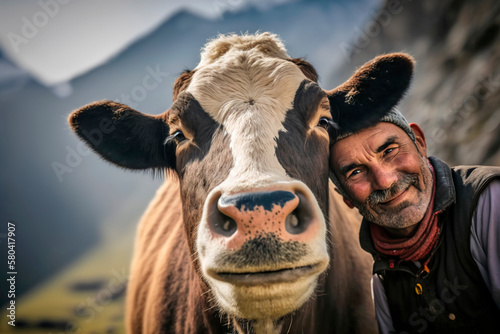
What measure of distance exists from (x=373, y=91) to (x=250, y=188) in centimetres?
206

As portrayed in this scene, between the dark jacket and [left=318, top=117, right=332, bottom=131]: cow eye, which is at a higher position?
[left=318, top=117, right=332, bottom=131]: cow eye

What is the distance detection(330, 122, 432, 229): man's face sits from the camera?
9.27 feet

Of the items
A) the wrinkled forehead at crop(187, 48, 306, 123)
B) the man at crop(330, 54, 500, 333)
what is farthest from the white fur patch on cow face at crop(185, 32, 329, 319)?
the man at crop(330, 54, 500, 333)

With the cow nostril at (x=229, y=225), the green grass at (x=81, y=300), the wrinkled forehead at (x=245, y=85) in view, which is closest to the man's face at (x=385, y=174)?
the wrinkled forehead at (x=245, y=85)

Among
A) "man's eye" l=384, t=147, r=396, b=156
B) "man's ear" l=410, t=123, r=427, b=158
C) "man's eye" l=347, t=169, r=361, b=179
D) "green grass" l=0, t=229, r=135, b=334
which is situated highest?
"man's ear" l=410, t=123, r=427, b=158

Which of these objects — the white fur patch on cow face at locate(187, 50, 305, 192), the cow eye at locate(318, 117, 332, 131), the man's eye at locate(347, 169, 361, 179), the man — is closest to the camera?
the white fur patch on cow face at locate(187, 50, 305, 192)

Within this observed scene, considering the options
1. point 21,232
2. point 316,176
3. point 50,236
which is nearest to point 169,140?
point 316,176

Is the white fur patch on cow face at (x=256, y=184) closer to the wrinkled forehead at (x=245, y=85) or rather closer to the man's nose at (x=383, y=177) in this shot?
the wrinkled forehead at (x=245, y=85)

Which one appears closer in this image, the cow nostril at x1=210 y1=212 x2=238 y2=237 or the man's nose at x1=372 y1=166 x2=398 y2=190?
the cow nostril at x1=210 y1=212 x2=238 y2=237

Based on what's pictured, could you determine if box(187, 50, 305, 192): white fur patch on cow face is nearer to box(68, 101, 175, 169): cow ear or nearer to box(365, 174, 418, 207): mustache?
box(68, 101, 175, 169): cow ear

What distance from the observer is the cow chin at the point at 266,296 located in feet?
5.88

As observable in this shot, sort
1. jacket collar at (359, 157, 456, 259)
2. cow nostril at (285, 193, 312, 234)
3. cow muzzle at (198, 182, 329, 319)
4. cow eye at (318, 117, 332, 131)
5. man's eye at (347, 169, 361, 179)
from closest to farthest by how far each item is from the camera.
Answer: cow muzzle at (198, 182, 329, 319) < cow nostril at (285, 193, 312, 234) < jacket collar at (359, 157, 456, 259) < cow eye at (318, 117, 332, 131) < man's eye at (347, 169, 361, 179)

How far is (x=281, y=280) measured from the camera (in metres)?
1.75

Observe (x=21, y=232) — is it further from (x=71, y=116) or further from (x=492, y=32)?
(x=492, y=32)
